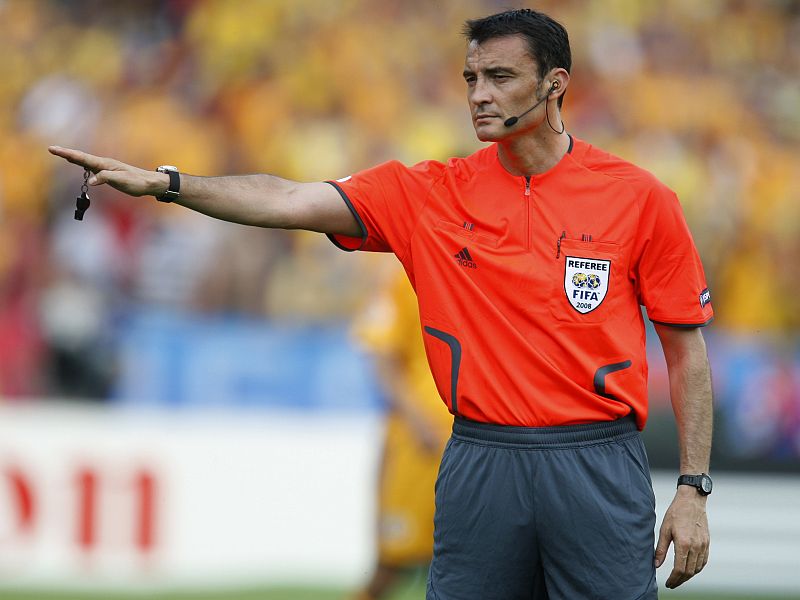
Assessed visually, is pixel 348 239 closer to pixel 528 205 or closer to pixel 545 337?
pixel 528 205

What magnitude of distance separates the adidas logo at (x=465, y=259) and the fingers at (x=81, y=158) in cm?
102

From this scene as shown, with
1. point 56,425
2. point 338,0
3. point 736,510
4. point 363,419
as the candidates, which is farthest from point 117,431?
point 338,0

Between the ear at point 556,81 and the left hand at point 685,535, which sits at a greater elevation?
the ear at point 556,81

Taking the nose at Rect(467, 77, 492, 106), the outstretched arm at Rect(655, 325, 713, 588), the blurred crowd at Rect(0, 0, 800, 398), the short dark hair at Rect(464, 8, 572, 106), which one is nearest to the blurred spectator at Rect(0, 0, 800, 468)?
the blurred crowd at Rect(0, 0, 800, 398)

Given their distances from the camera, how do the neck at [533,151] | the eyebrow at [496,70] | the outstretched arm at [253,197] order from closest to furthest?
the outstretched arm at [253,197] < the eyebrow at [496,70] < the neck at [533,151]

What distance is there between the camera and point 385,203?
142 inches

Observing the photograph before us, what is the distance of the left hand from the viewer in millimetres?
3375

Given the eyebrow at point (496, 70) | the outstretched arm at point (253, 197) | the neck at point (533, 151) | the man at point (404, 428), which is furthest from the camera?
→ the man at point (404, 428)

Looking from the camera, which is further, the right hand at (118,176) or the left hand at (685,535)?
the left hand at (685,535)

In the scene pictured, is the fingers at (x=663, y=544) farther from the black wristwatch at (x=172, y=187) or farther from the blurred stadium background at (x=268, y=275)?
the blurred stadium background at (x=268, y=275)

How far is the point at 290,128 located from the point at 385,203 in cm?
632

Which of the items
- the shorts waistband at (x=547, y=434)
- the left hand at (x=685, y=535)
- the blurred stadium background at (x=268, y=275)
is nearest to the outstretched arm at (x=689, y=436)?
the left hand at (x=685, y=535)

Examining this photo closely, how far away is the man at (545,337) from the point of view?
3365mm

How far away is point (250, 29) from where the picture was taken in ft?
33.6
